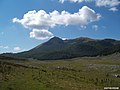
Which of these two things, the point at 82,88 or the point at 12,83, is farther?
the point at 82,88

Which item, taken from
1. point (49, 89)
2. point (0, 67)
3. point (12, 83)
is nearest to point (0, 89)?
point (12, 83)

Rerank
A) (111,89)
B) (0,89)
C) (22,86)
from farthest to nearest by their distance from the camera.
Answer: (111,89) → (22,86) → (0,89)

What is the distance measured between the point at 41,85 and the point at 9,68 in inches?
546

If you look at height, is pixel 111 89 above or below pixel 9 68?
below

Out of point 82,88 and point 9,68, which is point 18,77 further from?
point 82,88

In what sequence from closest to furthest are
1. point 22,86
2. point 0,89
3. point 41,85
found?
point 0,89 → point 22,86 → point 41,85

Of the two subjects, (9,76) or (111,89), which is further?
(111,89)

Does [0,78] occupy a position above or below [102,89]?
above

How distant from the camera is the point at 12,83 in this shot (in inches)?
1893

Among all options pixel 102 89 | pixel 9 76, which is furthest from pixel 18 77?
pixel 102 89

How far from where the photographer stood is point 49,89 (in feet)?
157

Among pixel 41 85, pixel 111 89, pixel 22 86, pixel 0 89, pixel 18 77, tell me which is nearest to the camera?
pixel 0 89

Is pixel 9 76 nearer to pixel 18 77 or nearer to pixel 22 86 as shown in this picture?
pixel 18 77

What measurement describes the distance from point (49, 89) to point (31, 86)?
11.2 feet
